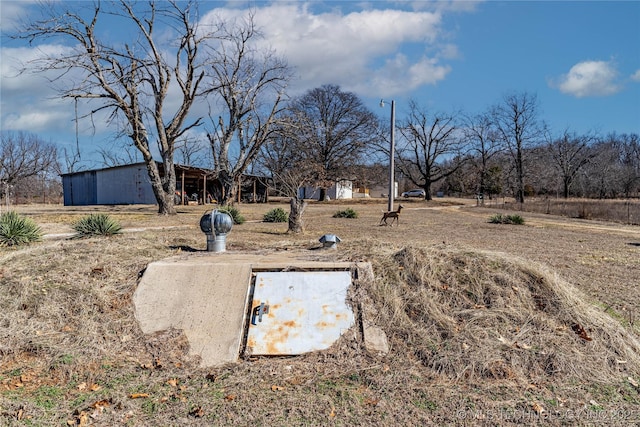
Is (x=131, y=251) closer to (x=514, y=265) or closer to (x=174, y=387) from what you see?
(x=174, y=387)

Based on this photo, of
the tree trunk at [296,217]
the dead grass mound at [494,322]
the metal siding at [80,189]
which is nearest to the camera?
the dead grass mound at [494,322]

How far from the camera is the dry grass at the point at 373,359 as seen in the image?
134 inches

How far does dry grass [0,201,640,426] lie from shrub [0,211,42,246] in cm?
347

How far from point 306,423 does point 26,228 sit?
351 inches

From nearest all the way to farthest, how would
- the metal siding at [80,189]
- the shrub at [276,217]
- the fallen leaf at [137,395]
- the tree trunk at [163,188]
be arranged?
the fallen leaf at [137,395], the shrub at [276,217], the tree trunk at [163,188], the metal siding at [80,189]

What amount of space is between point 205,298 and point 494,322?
3.10 metres

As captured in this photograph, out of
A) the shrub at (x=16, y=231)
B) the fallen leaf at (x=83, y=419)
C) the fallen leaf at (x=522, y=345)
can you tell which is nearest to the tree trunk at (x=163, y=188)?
the shrub at (x=16, y=231)

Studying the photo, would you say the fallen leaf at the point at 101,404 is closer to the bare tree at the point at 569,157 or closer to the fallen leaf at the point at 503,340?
the fallen leaf at the point at 503,340

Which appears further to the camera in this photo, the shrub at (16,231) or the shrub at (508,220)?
the shrub at (508,220)

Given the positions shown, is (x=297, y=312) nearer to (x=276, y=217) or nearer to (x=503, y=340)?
(x=503, y=340)

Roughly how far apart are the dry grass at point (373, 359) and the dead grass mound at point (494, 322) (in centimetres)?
2

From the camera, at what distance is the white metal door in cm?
444

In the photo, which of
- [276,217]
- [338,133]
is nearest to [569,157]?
[338,133]

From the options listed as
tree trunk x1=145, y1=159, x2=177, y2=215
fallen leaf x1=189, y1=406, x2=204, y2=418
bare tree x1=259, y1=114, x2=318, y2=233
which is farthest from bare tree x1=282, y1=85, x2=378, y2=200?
fallen leaf x1=189, y1=406, x2=204, y2=418
